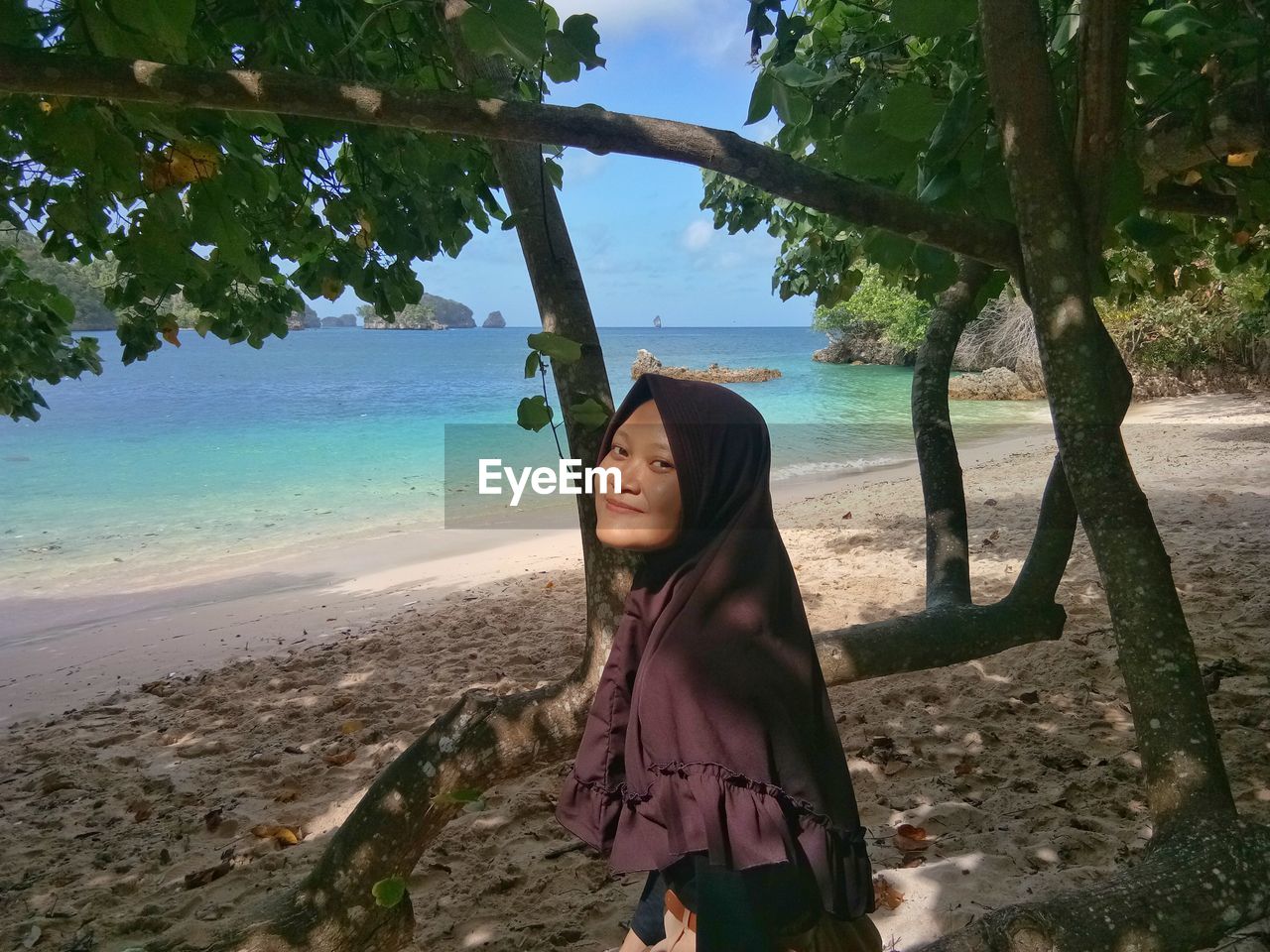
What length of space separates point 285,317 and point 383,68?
91.6 inches

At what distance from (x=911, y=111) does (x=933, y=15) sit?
18 cm

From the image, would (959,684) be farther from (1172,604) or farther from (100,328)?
(100,328)

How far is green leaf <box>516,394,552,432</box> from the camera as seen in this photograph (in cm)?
170

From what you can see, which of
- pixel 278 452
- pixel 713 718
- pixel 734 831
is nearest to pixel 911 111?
pixel 713 718

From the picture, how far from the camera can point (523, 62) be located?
171 centimetres

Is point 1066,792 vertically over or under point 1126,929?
under

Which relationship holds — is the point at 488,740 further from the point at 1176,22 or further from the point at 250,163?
the point at 1176,22

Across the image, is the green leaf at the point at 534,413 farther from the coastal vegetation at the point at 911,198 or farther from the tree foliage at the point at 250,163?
the tree foliage at the point at 250,163

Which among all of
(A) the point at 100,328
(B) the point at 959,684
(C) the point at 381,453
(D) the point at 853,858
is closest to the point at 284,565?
(B) the point at 959,684

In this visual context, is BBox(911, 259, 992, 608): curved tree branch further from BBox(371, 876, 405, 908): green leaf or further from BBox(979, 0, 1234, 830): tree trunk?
BBox(371, 876, 405, 908): green leaf

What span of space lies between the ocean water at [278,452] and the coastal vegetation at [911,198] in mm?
642

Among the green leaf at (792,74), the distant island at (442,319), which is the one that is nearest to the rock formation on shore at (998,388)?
the green leaf at (792,74)

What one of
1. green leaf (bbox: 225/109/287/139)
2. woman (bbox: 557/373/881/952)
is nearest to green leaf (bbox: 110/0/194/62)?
green leaf (bbox: 225/109/287/139)

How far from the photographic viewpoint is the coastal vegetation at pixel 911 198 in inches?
52.8
